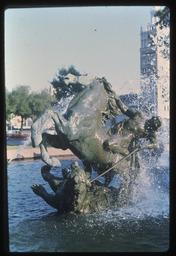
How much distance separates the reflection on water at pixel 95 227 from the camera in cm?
444

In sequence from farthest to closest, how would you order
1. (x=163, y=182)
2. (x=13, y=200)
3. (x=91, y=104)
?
(x=163, y=182)
(x=13, y=200)
(x=91, y=104)

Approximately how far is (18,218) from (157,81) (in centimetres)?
644

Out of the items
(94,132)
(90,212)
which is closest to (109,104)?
(94,132)

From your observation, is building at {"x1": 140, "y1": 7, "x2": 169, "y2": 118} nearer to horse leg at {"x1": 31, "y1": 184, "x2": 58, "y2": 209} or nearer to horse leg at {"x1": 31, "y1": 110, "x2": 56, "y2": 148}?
horse leg at {"x1": 31, "y1": 184, "x2": 58, "y2": 209}

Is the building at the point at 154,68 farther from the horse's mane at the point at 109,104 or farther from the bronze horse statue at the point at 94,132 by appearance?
the bronze horse statue at the point at 94,132

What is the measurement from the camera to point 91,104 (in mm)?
5699

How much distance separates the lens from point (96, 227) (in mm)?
5043

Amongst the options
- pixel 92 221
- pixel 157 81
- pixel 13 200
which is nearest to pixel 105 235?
pixel 92 221

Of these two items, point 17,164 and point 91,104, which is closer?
point 91,104

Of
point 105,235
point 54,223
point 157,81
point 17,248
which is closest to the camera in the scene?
point 17,248

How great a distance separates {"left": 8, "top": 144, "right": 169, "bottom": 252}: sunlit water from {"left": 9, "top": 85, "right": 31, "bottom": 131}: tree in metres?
18.8

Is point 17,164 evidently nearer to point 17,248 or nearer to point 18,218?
point 18,218

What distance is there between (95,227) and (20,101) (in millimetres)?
21683

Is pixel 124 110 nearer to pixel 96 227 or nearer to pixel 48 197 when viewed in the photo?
pixel 48 197
